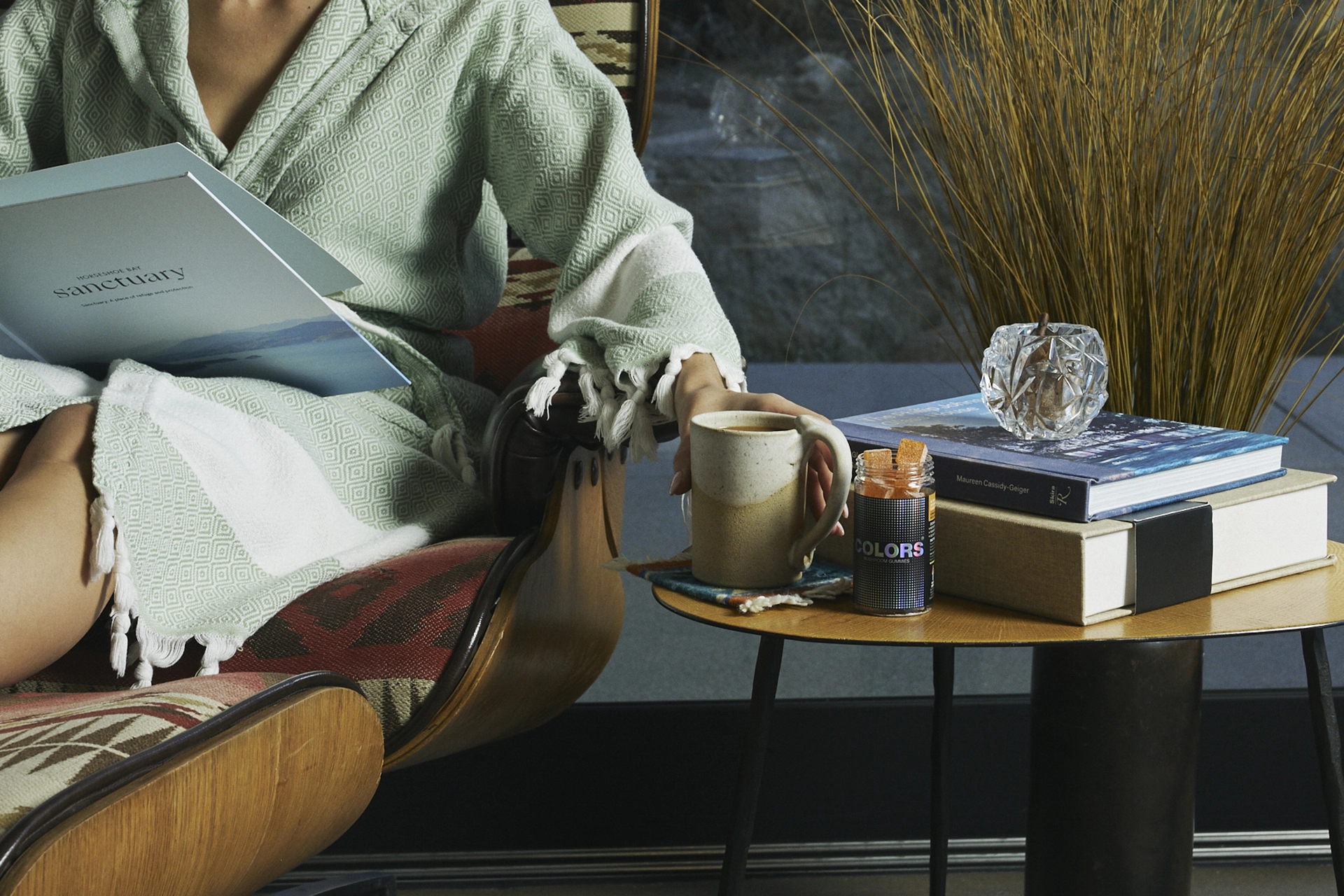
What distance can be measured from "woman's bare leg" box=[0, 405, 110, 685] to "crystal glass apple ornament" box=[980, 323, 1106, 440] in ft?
2.15

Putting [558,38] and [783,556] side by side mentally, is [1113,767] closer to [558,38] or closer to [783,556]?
[783,556]

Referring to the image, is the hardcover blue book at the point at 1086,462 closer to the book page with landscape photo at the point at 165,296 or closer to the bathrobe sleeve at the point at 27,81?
the book page with landscape photo at the point at 165,296

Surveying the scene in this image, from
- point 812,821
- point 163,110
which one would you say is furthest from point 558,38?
point 812,821

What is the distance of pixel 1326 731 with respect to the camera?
93cm

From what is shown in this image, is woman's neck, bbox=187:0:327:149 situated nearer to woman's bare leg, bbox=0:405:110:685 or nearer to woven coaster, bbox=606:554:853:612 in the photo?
woman's bare leg, bbox=0:405:110:685

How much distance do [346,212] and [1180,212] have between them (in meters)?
0.77

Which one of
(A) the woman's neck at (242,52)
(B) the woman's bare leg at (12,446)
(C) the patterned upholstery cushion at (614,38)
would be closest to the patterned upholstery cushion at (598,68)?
(C) the patterned upholstery cushion at (614,38)

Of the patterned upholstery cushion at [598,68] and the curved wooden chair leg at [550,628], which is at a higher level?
the patterned upholstery cushion at [598,68]

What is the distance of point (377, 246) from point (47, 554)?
524 millimetres

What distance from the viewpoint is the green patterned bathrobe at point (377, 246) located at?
3.14 feet

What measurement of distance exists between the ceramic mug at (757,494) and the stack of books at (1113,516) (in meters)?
0.10

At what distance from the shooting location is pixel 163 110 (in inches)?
48.4

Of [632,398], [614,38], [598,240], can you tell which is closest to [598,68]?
[614,38]

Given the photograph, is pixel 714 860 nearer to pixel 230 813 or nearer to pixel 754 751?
pixel 754 751
